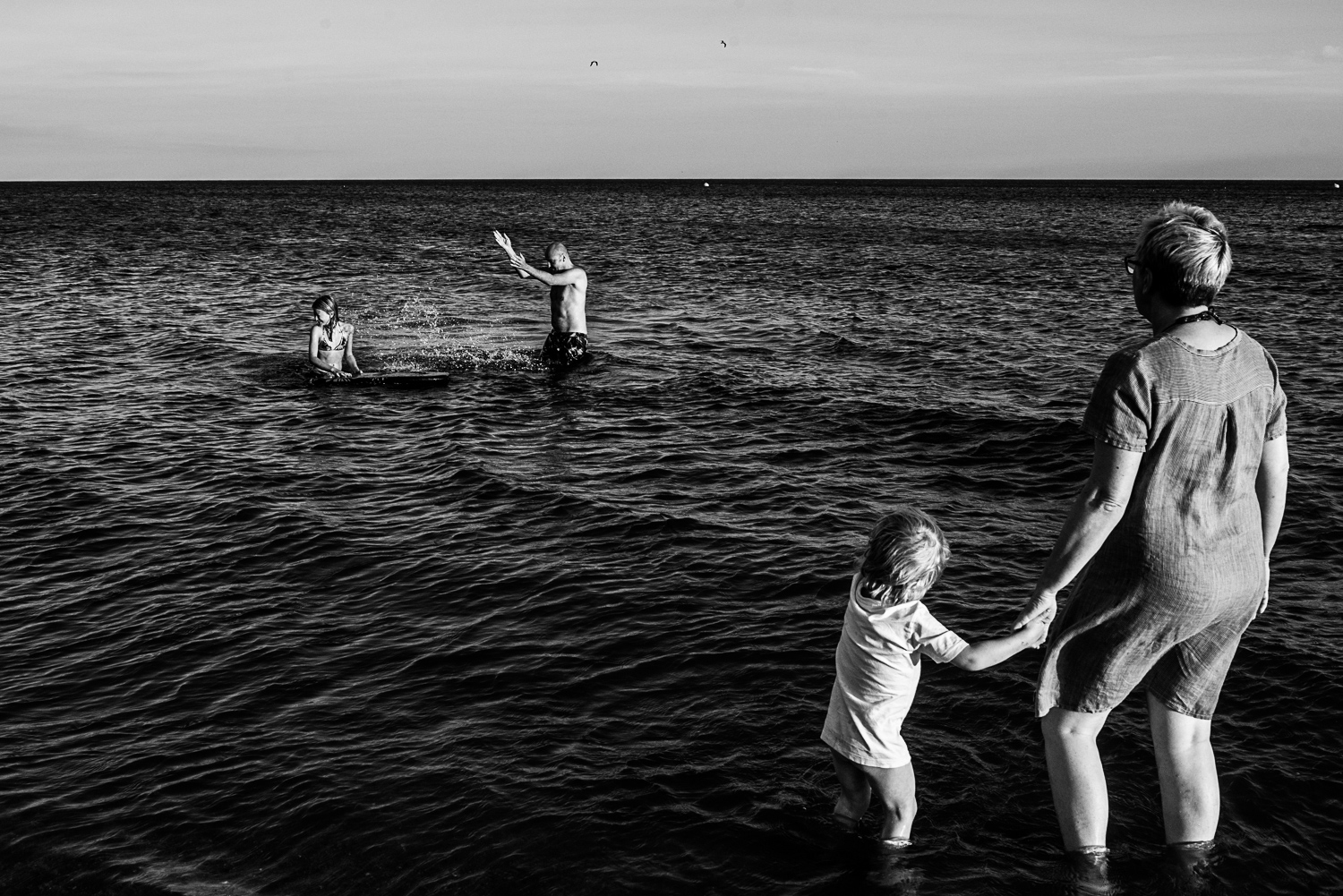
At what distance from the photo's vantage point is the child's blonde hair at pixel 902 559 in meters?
4.57

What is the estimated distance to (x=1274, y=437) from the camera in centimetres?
436

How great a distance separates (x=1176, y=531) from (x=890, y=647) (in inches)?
50.6

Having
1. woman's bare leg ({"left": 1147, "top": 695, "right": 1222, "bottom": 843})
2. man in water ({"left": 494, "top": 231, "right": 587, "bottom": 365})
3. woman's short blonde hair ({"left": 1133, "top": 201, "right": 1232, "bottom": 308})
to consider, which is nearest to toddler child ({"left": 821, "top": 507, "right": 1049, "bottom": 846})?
woman's bare leg ({"left": 1147, "top": 695, "right": 1222, "bottom": 843})

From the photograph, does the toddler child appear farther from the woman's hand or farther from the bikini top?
the bikini top

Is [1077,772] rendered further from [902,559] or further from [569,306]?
[569,306]

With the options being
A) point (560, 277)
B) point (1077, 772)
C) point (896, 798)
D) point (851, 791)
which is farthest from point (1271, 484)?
point (560, 277)

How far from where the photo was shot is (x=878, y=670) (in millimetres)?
4777

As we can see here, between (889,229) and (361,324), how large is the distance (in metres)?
52.1

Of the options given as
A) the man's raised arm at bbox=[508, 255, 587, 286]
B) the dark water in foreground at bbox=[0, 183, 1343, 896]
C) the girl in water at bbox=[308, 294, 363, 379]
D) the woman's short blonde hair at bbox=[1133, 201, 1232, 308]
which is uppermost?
the woman's short blonde hair at bbox=[1133, 201, 1232, 308]

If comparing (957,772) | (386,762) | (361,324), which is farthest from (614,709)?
(361,324)

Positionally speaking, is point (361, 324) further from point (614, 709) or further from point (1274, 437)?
point (1274, 437)

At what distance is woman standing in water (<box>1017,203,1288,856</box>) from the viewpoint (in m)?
4.07

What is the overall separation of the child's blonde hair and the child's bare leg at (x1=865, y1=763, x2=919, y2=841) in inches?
38.2

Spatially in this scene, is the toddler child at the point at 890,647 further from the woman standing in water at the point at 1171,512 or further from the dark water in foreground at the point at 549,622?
the dark water in foreground at the point at 549,622
